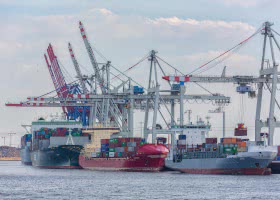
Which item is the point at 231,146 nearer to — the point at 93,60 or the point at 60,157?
the point at 60,157

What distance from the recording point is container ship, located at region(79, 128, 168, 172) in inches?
4429

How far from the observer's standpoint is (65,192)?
74.8m

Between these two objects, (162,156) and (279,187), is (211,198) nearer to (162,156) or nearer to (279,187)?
(279,187)

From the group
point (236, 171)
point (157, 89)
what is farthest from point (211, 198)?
point (157, 89)

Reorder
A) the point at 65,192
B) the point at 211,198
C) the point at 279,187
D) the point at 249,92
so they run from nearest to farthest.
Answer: the point at 211,198
the point at 65,192
the point at 279,187
the point at 249,92

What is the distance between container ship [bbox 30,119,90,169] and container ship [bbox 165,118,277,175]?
2537 cm

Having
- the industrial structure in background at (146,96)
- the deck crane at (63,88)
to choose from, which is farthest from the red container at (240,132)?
the deck crane at (63,88)

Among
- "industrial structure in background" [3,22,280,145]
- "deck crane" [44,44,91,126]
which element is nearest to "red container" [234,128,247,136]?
"industrial structure in background" [3,22,280,145]

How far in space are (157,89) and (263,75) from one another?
1702 centimetres

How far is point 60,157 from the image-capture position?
136500 mm

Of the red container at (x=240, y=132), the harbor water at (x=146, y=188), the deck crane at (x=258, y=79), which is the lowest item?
the harbor water at (x=146, y=188)

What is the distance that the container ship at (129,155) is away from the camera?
11250cm

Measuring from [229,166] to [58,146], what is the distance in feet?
140

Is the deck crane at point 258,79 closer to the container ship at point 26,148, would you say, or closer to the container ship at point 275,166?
the container ship at point 275,166
